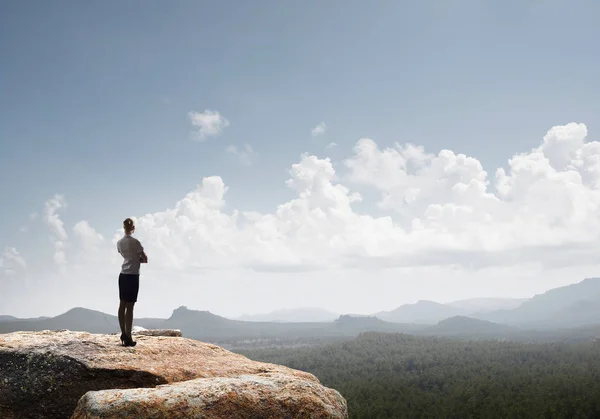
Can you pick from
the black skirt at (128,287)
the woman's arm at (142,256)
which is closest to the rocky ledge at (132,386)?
the black skirt at (128,287)

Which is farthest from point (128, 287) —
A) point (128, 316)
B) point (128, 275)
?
point (128, 316)

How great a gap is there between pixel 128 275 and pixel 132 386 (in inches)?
134

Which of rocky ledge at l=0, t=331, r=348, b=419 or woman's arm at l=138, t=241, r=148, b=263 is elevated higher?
woman's arm at l=138, t=241, r=148, b=263

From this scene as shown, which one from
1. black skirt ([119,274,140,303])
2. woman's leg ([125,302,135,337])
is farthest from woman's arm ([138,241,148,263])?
woman's leg ([125,302,135,337])

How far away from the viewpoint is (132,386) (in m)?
11.2

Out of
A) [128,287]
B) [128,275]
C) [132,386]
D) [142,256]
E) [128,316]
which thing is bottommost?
[132,386]

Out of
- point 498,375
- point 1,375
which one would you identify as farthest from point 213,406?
point 498,375

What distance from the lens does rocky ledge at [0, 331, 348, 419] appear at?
9086 mm

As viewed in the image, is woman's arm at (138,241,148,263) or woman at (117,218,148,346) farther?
woman's arm at (138,241,148,263)

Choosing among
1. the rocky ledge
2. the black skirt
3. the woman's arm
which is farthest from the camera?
the woman's arm

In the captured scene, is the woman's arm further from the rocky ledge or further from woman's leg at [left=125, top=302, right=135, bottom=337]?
the rocky ledge

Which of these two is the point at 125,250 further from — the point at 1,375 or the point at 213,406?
the point at 213,406

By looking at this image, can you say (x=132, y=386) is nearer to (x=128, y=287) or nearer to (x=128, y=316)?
(x=128, y=316)

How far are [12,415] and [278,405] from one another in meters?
6.67
